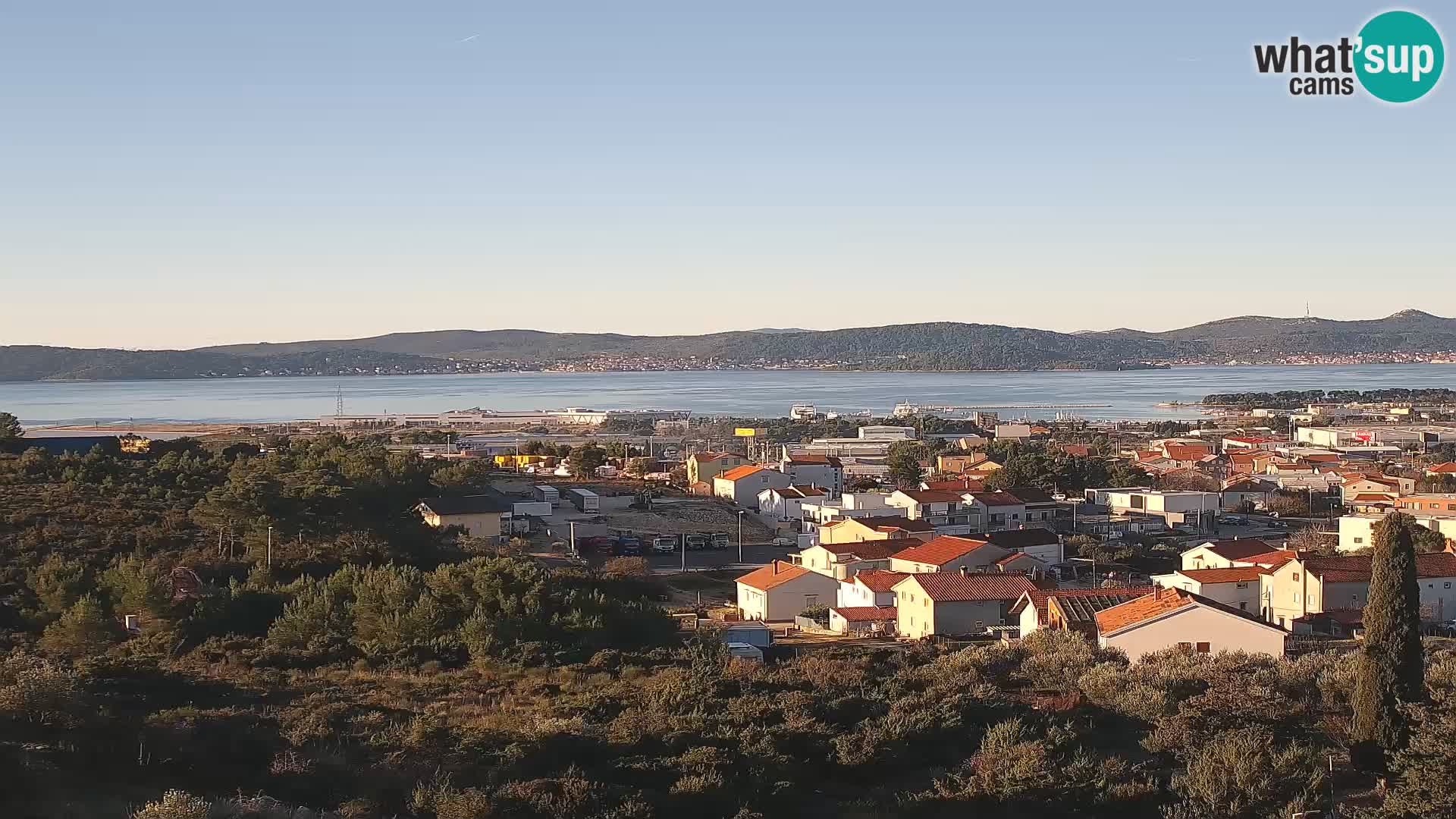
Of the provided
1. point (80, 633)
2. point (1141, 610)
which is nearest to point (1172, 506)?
point (1141, 610)

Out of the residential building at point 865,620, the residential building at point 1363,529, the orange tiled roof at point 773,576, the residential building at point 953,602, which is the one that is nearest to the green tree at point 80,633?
the orange tiled roof at point 773,576

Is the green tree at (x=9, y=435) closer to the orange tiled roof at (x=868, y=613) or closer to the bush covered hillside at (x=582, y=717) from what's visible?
the bush covered hillside at (x=582, y=717)

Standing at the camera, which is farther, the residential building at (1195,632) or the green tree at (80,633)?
the residential building at (1195,632)

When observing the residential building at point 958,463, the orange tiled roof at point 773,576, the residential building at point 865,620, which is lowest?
the residential building at point 865,620

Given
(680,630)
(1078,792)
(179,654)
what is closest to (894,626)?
(680,630)

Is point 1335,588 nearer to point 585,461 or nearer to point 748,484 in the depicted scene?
point 748,484

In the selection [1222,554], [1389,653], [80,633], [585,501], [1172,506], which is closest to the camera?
[1389,653]
